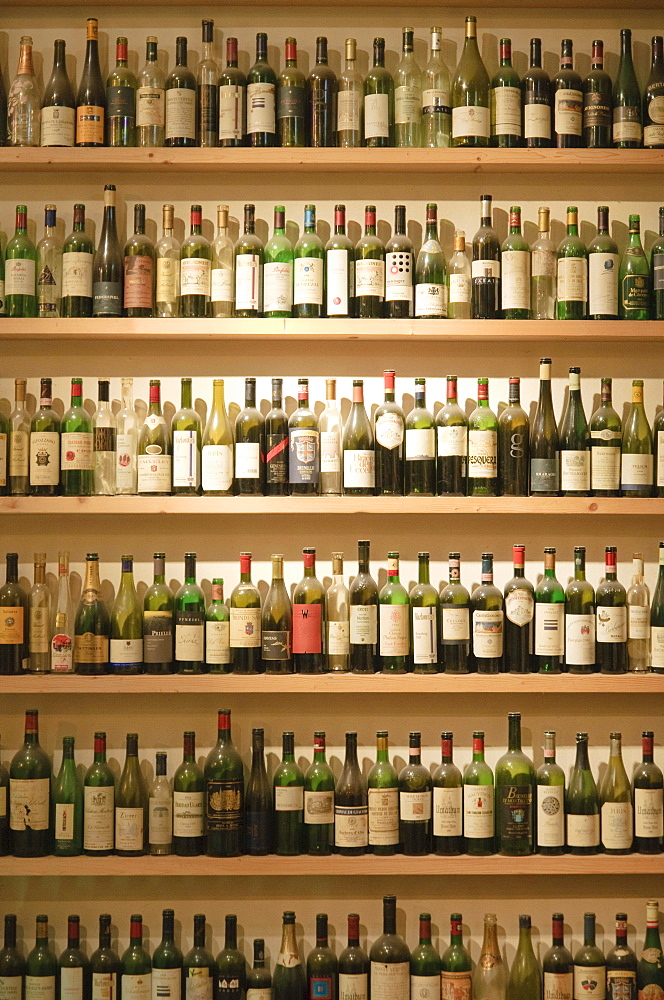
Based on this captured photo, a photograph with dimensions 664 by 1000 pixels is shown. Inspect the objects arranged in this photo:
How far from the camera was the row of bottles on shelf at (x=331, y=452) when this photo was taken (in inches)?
106

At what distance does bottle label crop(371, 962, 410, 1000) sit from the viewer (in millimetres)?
2625

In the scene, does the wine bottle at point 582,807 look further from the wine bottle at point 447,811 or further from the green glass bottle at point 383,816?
the green glass bottle at point 383,816

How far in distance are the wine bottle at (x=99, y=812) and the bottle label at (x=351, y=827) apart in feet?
1.84

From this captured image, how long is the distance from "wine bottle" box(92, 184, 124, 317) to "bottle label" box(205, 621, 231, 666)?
0.83 meters

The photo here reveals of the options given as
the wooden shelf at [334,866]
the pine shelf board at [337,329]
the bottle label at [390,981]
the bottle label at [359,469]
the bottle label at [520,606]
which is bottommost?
the bottle label at [390,981]

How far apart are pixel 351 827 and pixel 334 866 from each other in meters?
0.10

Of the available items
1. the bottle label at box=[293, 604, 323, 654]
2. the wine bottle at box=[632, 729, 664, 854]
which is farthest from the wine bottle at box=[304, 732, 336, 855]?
the wine bottle at box=[632, 729, 664, 854]

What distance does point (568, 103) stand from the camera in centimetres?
278

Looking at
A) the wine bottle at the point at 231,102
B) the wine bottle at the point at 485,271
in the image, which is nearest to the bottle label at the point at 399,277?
the wine bottle at the point at 485,271

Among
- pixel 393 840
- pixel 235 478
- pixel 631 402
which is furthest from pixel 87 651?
pixel 631 402

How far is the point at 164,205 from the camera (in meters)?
2.83

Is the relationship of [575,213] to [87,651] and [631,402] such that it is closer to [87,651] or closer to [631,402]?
[631,402]

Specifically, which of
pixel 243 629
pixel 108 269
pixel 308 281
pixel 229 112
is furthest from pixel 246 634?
pixel 229 112

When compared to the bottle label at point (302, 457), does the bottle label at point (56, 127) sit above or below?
above
